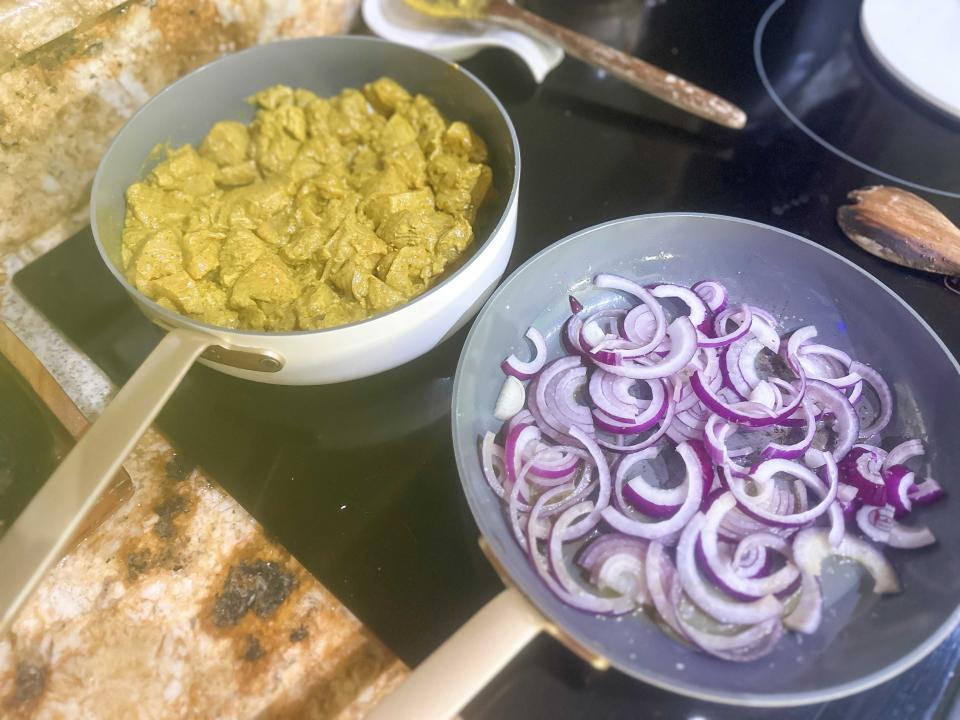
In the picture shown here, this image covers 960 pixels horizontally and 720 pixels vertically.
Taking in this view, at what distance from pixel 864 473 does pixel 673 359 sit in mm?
320

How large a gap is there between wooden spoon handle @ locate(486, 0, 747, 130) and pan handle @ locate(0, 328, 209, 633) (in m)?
1.10

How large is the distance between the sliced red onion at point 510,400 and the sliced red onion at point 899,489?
0.54 meters

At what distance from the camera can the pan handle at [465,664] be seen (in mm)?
665

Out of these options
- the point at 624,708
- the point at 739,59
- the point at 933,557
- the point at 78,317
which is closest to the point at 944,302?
the point at 933,557

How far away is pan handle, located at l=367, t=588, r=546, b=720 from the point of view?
0.67 m

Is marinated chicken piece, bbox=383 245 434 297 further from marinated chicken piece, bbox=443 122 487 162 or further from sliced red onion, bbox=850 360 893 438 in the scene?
sliced red onion, bbox=850 360 893 438

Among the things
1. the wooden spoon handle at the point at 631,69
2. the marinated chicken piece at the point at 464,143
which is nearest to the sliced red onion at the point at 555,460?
the marinated chicken piece at the point at 464,143

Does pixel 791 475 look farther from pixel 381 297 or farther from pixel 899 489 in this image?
pixel 381 297

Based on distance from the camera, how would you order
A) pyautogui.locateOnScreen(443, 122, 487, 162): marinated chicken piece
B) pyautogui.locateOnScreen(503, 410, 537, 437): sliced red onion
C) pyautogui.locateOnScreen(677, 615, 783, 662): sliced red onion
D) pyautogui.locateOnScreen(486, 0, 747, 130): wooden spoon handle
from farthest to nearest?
pyautogui.locateOnScreen(486, 0, 747, 130): wooden spoon handle → pyautogui.locateOnScreen(443, 122, 487, 162): marinated chicken piece → pyautogui.locateOnScreen(503, 410, 537, 437): sliced red onion → pyautogui.locateOnScreen(677, 615, 783, 662): sliced red onion

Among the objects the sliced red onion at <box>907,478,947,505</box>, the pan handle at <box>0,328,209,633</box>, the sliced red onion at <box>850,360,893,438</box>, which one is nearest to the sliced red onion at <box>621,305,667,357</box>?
the sliced red onion at <box>850,360,893,438</box>

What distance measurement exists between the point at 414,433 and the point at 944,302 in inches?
39.5

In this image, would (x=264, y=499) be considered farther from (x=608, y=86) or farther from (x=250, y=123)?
(x=608, y=86)

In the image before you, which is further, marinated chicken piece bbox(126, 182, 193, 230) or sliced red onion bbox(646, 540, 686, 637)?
marinated chicken piece bbox(126, 182, 193, 230)

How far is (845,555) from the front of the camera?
92 cm
